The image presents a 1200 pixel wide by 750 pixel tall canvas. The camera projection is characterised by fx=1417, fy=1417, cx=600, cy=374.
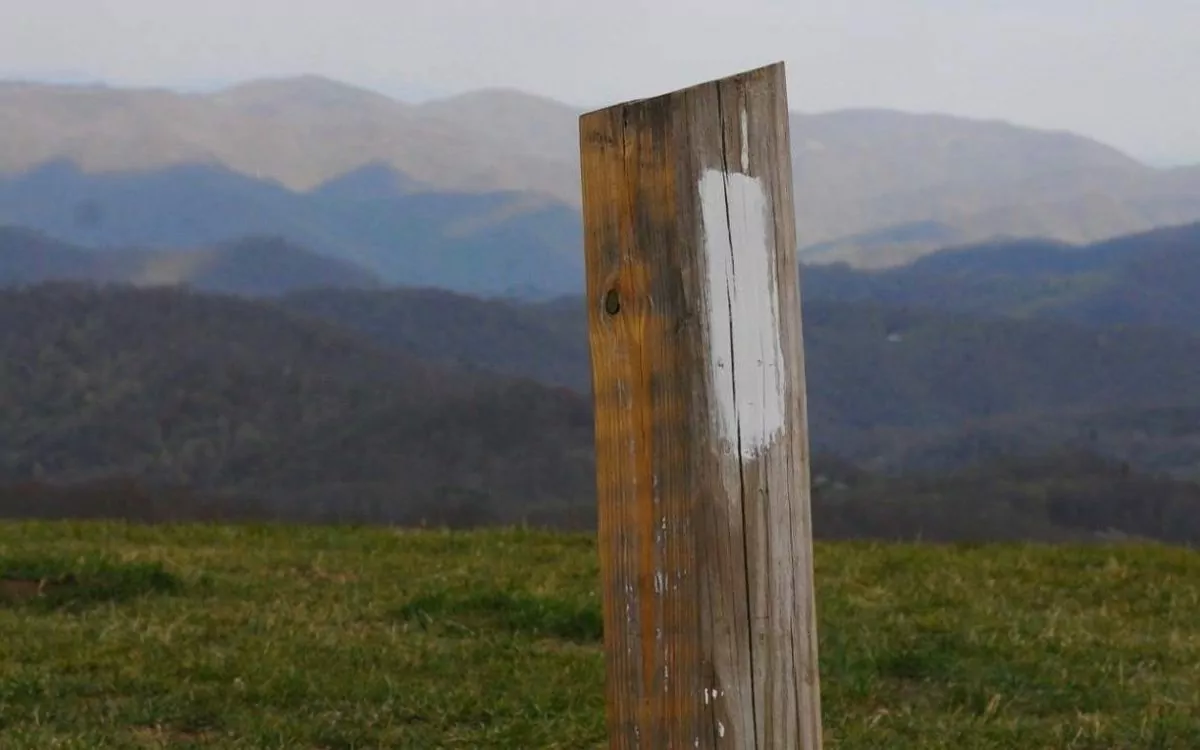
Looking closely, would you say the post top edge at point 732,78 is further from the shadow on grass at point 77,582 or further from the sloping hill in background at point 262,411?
the sloping hill in background at point 262,411

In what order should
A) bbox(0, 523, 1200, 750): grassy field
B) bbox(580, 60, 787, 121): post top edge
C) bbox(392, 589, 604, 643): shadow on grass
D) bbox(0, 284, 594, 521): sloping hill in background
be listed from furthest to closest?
bbox(0, 284, 594, 521): sloping hill in background, bbox(392, 589, 604, 643): shadow on grass, bbox(0, 523, 1200, 750): grassy field, bbox(580, 60, 787, 121): post top edge

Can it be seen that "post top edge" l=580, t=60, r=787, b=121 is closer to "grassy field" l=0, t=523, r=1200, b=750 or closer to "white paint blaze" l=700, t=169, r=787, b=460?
"white paint blaze" l=700, t=169, r=787, b=460

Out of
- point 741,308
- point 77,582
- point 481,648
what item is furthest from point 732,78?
point 77,582

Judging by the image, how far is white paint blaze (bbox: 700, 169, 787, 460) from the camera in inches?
85.1

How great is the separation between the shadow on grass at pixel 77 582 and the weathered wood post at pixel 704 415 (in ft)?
21.2

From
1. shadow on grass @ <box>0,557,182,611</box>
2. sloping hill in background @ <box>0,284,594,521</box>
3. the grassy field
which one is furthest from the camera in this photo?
sloping hill in background @ <box>0,284,594,521</box>

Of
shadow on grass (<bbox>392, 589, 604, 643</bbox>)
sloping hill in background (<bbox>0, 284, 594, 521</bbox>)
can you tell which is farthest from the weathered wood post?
sloping hill in background (<bbox>0, 284, 594, 521</bbox>)

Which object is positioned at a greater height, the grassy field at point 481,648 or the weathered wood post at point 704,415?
the weathered wood post at point 704,415

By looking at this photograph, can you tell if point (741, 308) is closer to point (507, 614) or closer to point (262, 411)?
point (507, 614)

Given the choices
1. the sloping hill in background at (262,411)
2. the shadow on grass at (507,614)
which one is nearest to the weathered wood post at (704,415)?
the shadow on grass at (507,614)

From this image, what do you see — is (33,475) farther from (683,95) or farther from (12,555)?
(683,95)

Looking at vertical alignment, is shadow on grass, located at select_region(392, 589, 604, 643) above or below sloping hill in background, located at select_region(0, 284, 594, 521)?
below

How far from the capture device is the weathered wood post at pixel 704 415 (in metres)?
2.16

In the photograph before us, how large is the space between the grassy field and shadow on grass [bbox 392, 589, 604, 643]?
13mm
